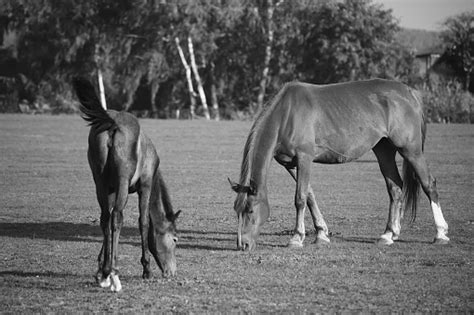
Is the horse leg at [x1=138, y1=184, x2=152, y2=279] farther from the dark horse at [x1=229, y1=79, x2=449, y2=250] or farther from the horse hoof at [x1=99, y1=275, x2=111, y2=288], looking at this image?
the dark horse at [x1=229, y1=79, x2=449, y2=250]

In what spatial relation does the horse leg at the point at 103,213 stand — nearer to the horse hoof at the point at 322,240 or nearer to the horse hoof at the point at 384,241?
the horse hoof at the point at 322,240

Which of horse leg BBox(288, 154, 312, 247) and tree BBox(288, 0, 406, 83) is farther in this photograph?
tree BBox(288, 0, 406, 83)

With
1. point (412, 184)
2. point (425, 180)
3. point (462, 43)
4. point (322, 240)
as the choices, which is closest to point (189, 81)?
point (462, 43)

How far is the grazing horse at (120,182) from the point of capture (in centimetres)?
888

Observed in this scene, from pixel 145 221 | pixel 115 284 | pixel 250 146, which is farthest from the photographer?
pixel 250 146

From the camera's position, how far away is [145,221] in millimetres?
9375

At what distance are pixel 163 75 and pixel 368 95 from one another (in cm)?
5632

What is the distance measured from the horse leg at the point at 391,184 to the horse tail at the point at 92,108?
5207 mm

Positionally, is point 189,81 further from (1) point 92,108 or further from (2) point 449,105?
(1) point 92,108

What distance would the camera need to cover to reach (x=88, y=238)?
42.2ft

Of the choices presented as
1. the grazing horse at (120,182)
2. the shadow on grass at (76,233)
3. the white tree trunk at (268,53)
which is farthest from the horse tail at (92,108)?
the white tree trunk at (268,53)

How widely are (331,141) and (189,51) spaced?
183 feet

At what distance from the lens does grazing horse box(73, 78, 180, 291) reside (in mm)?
8875

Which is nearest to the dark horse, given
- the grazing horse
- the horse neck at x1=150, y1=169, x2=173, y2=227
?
the horse neck at x1=150, y1=169, x2=173, y2=227
